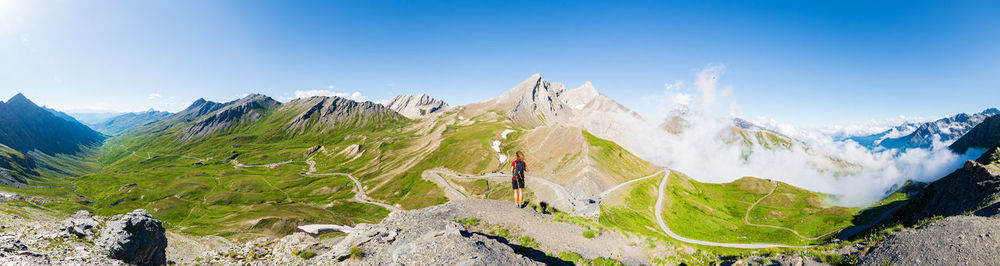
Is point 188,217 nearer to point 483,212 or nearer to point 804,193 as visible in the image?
point 483,212

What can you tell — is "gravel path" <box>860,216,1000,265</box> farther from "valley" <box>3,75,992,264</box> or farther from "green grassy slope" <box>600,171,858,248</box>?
"green grassy slope" <box>600,171,858,248</box>

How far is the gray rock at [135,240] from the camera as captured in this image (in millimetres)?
20300

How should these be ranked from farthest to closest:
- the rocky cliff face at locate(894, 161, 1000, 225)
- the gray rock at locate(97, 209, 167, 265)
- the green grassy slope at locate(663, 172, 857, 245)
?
the green grassy slope at locate(663, 172, 857, 245), the rocky cliff face at locate(894, 161, 1000, 225), the gray rock at locate(97, 209, 167, 265)

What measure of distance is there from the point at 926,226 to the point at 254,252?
43911mm

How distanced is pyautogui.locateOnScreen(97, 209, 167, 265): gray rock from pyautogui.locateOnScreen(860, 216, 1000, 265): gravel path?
45.0 meters

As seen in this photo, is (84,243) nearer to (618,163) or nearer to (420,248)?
(420,248)

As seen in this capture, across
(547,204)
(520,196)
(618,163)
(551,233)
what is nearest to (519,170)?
(520,196)

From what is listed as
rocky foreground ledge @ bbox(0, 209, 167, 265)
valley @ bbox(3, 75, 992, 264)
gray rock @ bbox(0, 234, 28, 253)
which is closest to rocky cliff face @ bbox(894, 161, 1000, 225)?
valley @ bbox(3, 75, 992, 264)

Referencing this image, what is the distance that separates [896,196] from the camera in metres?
136

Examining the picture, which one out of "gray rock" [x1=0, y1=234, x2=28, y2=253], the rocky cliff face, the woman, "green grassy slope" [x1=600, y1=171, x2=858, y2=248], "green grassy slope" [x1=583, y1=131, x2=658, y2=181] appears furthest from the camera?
"green grassy slope" [x1=583, y1=131, x2=658, y2=181]

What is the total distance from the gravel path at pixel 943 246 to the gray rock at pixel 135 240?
45.0 meters

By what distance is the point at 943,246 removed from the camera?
17.2 m

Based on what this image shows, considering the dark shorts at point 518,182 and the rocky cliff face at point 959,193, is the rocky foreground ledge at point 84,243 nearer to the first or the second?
the dark shorts at point 518,182

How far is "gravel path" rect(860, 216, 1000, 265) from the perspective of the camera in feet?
53.8
